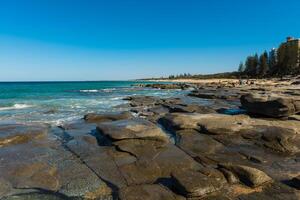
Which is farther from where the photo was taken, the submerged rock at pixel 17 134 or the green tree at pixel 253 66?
the green tree at pixel 253 66

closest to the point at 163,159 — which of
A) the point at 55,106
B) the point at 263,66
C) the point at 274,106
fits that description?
the point at 274,106

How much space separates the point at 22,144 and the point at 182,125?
7.78 metres

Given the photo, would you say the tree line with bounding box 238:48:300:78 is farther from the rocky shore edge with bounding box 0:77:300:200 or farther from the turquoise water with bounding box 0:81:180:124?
the rocky shore edge with bounding box 0:77:300:200

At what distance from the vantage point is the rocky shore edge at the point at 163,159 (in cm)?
722

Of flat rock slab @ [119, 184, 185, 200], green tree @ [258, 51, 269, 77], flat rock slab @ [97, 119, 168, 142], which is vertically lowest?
flat rock slab @ [119, 184, 185, 200]

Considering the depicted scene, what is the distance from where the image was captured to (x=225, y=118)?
593 inches

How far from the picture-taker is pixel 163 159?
976 centimetres

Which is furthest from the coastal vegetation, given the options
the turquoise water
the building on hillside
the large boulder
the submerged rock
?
the submerged rock

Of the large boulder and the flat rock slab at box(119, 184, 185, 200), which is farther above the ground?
the large boulder

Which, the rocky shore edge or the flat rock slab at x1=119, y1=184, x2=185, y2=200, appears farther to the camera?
the rocky shore edge

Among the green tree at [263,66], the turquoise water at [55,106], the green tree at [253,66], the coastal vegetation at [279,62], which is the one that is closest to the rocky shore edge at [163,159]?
the turquoise water at [55,106]

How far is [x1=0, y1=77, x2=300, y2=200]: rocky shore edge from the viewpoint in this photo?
7.22 meters

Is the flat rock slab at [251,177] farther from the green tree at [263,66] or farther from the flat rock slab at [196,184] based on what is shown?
the green tree at [263,66]

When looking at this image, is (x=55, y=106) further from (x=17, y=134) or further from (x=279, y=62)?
(x=279, y=62)
